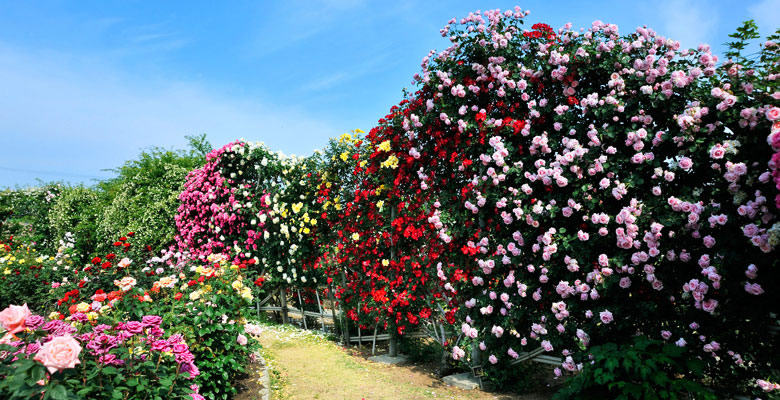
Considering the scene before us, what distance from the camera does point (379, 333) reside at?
682 centimetres

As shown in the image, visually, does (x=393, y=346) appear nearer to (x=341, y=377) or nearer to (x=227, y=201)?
(x=341, y=377)

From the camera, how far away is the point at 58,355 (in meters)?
2.15

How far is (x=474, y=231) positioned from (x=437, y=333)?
161 centimetres

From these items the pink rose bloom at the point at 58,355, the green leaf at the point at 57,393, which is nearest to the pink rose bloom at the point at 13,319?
the pink rose bloom at the point at 58,355

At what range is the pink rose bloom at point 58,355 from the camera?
7.00 ft

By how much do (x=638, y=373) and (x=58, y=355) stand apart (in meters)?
3.58

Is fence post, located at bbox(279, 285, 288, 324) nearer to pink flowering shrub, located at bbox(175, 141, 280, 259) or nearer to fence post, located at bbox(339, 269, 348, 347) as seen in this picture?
pink flowering shrub, located at bbox(175, 141, 280, 259)

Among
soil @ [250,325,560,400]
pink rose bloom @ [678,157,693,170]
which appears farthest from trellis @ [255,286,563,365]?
pink rose bloom @ [678,157,693,170]

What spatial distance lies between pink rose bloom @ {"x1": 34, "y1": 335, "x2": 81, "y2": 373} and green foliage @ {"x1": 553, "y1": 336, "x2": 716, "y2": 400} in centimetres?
325

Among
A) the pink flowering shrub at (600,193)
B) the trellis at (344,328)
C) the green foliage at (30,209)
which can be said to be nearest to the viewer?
the pink flowering shrub at (600,193)

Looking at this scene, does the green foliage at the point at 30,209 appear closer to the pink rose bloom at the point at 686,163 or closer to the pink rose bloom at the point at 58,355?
the pink rose bloom at the point at 58,355

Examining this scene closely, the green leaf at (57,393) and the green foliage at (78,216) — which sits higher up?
the green foliage at (78,216)

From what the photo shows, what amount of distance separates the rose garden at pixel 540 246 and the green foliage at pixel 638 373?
0.02 meters

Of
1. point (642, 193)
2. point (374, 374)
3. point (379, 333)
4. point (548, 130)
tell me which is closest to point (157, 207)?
point (379, 333)
